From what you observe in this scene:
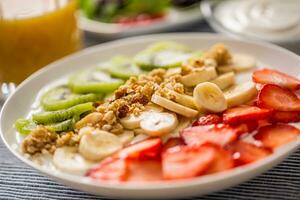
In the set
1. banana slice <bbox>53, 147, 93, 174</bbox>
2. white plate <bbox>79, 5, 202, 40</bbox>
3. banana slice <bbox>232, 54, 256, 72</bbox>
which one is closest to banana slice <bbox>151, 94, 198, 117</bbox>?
banana slice <bbox>53, 147, 93, 174</bbox>

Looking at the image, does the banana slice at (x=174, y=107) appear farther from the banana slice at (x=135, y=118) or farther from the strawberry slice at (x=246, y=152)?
the strawberry slice at (x=246, y=152)

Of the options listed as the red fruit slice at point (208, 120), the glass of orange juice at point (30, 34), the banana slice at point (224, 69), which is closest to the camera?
the red fruit slice at point (208, 120)

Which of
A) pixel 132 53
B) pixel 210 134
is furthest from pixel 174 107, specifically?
pixel 132 53

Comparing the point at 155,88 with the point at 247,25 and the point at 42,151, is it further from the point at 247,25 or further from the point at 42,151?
the point at 247,25

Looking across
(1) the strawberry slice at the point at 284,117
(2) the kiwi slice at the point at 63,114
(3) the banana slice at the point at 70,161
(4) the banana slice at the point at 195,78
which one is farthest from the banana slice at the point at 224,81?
(3) the banana slice at the point at 70,161

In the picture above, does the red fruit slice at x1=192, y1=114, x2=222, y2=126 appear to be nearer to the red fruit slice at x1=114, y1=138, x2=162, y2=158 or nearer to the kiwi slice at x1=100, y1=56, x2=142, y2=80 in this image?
the red fruit slice at x1=114, y1=138, x2=162, y2=158

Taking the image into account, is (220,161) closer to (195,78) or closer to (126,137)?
(126,137)
